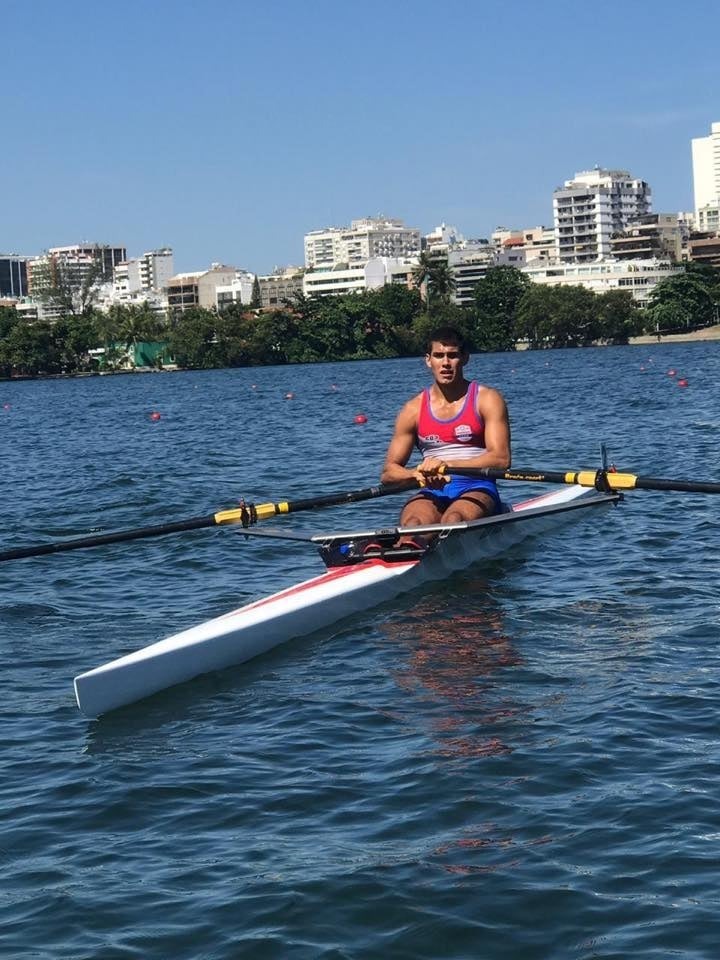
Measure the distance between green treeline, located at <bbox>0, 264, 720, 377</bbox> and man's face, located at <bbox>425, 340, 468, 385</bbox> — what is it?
5411 inches

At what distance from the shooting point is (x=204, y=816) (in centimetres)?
700

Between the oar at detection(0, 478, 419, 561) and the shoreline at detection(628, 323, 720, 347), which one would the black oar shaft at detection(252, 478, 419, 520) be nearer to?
the oar at detection(0, 478, 419, 561)

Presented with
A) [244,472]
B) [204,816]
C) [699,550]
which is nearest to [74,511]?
[244,472]

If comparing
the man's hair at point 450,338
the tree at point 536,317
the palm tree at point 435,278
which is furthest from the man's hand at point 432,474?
the palm tree at point 435,278

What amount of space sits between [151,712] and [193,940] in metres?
3.19

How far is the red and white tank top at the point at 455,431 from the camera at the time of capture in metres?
11.9

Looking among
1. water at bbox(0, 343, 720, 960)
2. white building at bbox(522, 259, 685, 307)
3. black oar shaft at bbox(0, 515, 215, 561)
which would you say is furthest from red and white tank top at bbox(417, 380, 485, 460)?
white building at bbox(522, 259, 685, 307)

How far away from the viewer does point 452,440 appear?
468 inches

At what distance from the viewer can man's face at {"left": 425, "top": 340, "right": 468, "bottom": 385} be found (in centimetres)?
1145

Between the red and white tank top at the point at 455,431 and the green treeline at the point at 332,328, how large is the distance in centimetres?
13708

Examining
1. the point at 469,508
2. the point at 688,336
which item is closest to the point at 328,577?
the point at 469,508

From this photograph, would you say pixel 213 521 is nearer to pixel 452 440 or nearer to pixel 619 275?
pixel 452 440

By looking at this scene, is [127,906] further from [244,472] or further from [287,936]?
[244,472]

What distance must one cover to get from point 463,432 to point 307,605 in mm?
2355
